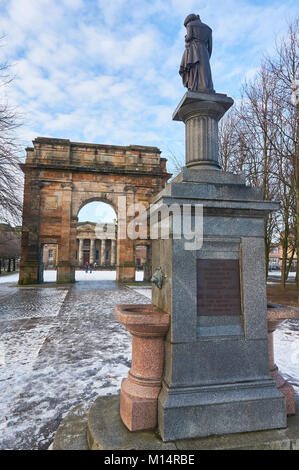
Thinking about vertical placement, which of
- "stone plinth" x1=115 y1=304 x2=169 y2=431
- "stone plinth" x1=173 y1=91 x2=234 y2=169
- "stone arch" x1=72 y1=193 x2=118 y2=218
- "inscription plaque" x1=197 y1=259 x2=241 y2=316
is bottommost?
"stone plinth" x1=115 y1=304 x2=169 y2=431

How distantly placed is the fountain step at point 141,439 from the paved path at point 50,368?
32 cm

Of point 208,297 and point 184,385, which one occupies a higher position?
point 208,297

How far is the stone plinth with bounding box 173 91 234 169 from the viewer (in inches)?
136

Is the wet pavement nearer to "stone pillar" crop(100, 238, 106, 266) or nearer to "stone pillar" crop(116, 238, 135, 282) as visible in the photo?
"stone pillar" crop(116, 238, 135, 282)

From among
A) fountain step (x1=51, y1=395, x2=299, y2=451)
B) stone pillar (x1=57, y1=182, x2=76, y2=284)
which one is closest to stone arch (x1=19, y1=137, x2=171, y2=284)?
stone pillar (x1=57, y1=182, x2=76, y2=284)

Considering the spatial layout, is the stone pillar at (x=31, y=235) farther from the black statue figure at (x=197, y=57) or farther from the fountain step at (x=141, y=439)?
the fountain step at (x=141, y=439)

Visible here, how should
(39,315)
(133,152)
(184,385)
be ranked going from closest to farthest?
(184,385), (39,315), (133,152)

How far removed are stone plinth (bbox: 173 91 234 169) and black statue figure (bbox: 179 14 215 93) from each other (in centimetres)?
23

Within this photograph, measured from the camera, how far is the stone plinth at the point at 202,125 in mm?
3463

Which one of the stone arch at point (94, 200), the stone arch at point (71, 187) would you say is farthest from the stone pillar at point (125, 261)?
the stone arch at point (94, 200)

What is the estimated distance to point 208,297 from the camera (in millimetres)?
3014
